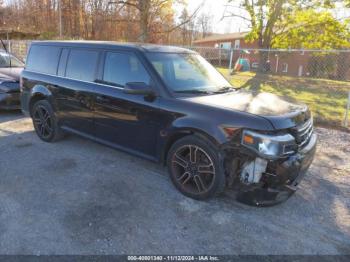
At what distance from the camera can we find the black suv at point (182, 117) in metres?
3.13

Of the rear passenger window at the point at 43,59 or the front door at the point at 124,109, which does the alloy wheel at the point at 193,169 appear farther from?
the rear passenger window at the point at 43,59

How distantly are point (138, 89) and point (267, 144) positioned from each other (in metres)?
1.63

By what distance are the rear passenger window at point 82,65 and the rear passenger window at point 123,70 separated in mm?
296

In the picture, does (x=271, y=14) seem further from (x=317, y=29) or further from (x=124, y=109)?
(x=124, y=109)

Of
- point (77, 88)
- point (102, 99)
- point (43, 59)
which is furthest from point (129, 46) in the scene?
point (43, 59)

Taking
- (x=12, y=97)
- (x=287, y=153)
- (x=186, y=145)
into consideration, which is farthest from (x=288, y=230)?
(x=12, y=97)

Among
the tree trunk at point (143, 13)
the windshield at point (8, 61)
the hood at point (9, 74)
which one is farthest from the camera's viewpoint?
the tree trunk at point (143, 13)

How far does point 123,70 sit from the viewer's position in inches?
162

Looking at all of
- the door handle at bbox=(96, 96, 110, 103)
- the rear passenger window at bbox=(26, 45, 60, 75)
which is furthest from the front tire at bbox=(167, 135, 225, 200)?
the rear passenger window at bbox=(26, 45, 60, 75)

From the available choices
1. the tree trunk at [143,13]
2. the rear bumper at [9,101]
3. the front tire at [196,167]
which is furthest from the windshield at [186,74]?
the tree trunk at [143,13]

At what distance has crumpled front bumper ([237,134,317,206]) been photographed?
3.09 metres

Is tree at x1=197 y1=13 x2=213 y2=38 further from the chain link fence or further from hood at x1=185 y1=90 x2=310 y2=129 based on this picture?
hood at x1=185 y1=90 x2=310 y2=129

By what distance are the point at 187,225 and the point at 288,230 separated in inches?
41.2

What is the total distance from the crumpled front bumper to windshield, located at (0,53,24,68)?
25.7 feet
